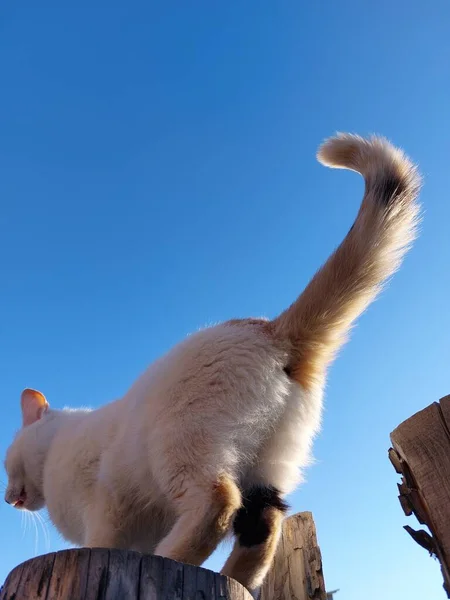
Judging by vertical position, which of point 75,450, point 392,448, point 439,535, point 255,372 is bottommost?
point 439,535

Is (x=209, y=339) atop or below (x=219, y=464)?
atop

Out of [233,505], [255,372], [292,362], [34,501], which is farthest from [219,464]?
[34,501]

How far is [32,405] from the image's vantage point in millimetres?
4688

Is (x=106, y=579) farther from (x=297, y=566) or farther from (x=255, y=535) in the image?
(x=297, y=566)

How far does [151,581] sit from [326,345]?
5.44 ft

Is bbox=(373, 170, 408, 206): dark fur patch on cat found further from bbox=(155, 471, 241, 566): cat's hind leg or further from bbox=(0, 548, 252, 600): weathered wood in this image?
bbox=(0, 548, 252, 600): weathered wood

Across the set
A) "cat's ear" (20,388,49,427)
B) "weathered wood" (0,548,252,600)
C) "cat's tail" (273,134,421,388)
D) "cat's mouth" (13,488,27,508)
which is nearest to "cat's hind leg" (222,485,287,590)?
"cat's tail" (273,134,421,388)

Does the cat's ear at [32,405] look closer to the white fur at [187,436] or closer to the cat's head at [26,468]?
the cat's head at [26,468]

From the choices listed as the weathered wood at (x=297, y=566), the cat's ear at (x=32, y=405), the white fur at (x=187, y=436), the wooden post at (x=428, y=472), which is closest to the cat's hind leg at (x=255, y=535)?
the white fur at (x=187, y=436)

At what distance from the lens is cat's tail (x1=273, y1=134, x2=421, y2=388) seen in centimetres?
297

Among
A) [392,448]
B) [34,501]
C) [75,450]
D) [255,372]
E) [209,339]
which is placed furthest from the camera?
[34,501]

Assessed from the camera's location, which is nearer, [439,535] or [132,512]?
[439,535]

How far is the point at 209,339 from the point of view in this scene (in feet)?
10.3

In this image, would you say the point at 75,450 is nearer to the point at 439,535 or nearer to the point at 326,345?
the point at 326,345
